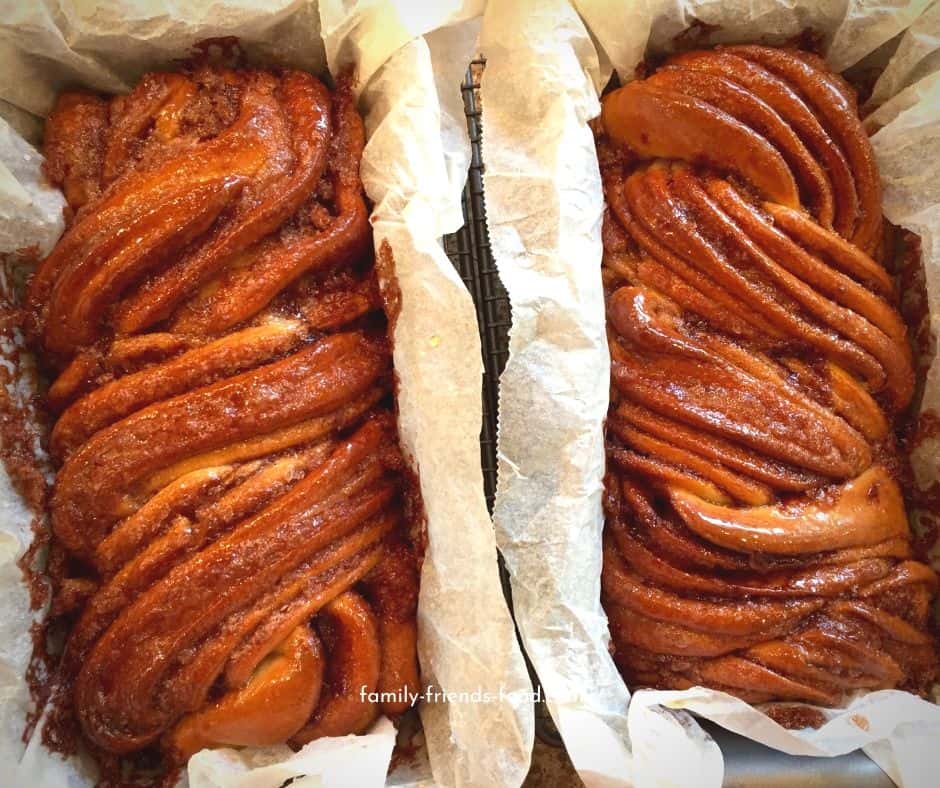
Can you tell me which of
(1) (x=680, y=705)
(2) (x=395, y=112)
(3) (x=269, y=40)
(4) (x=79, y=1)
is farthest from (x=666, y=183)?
(4) (x=79, y=1)

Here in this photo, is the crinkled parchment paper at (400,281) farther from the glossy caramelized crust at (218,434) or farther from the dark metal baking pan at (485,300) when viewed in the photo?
the dark metal baking pan at (485,300)

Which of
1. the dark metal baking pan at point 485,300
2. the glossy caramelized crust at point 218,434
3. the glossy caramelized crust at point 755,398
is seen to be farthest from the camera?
the dark metal baking pan at point 485,300

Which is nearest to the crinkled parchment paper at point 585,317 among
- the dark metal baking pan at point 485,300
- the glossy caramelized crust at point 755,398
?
the glossy caramelized crust at point 755,398

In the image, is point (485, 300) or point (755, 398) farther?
point (485, 300)

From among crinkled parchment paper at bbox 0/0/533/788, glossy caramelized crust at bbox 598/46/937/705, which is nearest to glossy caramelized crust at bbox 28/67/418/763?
crinkled parchment paper at bbox 0/0/533/788

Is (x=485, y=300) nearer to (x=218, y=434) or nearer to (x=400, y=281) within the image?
(x=400, y=281)

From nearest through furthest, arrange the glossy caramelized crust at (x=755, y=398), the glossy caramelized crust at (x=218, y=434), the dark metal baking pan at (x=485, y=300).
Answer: the glossy caramelized crust at (x=218, y=434) → the glossy caramelized crust at (x=755, y=398) → the dark metal baking pan at (x=485, y=300)

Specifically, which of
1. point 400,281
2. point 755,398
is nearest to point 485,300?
point 400,281

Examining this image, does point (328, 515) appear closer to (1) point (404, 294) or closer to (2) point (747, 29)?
(1) point (404, 294)
